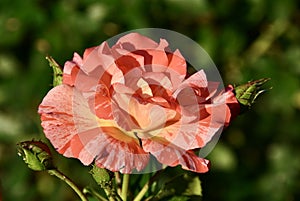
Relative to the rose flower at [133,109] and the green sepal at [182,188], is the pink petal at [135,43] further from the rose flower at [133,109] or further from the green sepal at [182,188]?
the green sepal at [182,188]

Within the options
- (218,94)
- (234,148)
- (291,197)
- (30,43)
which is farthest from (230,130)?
(218,94)

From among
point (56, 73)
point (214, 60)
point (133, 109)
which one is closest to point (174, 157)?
point (133, 109)

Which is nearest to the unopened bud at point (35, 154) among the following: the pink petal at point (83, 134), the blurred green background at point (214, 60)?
the pink petal at point (83, 134)

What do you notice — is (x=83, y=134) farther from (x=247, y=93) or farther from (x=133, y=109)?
(x=247, y=93)

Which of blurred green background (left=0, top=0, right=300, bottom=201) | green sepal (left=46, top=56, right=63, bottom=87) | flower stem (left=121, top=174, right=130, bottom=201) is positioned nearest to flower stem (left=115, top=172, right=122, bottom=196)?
flower stem (left=121, top=174, right=130, bottom=201)

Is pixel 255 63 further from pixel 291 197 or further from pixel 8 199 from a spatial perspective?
pixel 8 199
